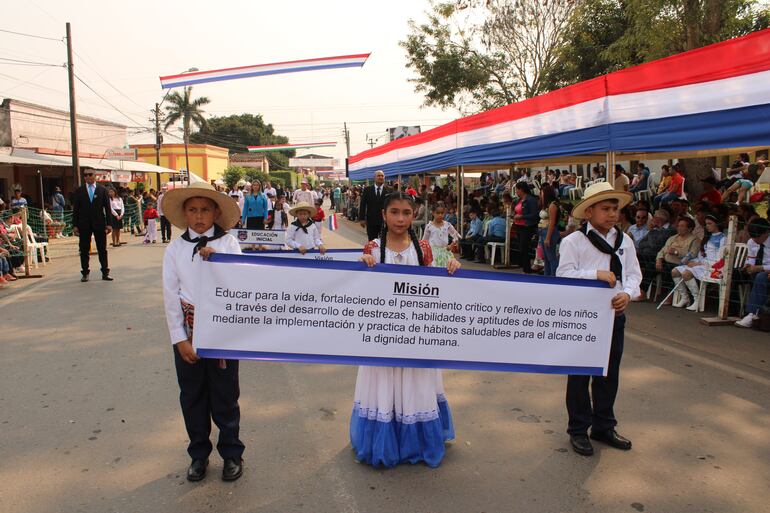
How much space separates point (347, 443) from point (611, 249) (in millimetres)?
2121

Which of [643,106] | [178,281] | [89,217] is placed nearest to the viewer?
[178,281]

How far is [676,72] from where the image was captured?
6.77 meters

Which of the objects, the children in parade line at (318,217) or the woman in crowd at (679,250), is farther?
the children in parade line at (318,217)

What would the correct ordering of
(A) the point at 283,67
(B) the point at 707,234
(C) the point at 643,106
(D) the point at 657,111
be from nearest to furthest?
(D) the point at 657,111 → (C) the point at 643,106 → (B) the point at 707,234 → (A) the point at 283,67

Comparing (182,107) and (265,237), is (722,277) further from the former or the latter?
(182,107)

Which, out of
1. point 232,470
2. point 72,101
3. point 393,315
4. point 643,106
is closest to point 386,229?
point 393,315

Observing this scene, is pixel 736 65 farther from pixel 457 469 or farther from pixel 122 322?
pixel 122 322

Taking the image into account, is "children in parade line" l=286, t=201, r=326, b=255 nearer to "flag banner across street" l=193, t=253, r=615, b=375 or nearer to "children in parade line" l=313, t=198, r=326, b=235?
"children in parade line" l=313, t=198, r=326, b=235

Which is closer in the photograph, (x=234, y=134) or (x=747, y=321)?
(x=747, y=321)

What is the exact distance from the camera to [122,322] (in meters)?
7.45

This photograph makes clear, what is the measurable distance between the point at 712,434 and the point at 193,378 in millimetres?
3457

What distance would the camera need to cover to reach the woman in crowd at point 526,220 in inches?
453

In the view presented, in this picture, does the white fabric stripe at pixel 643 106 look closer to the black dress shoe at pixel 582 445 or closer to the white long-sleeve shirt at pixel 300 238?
the black dress shoe at pixel 582 445

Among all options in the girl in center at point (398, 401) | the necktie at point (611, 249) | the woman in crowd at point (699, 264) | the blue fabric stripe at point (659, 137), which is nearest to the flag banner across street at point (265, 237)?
the blue fabric stripe at point (659, 137)
